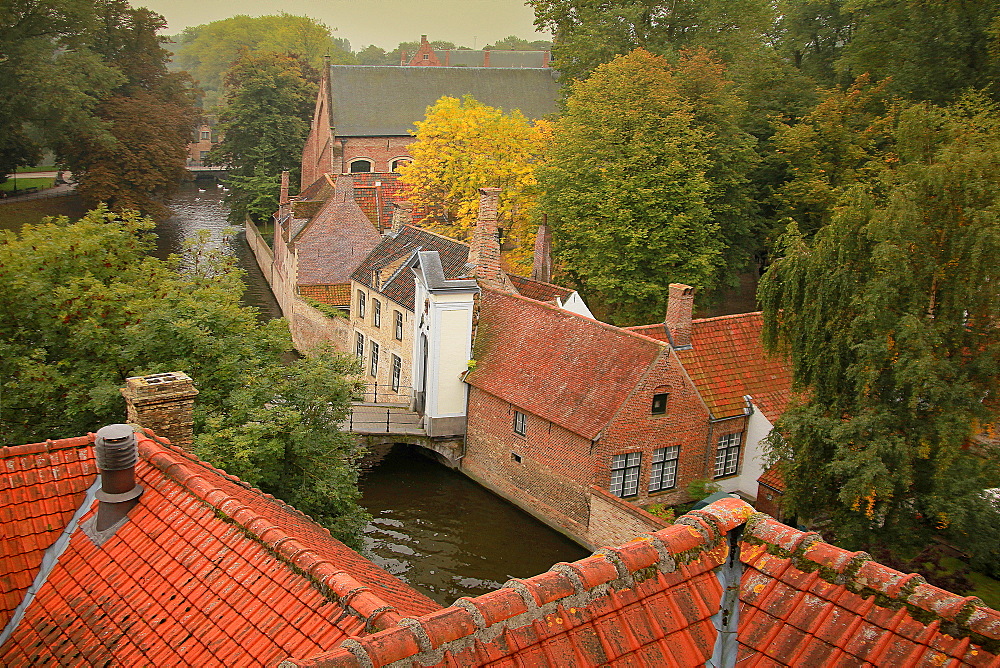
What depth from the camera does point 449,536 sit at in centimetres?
2312

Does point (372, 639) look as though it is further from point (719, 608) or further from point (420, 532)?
point (420, 532)

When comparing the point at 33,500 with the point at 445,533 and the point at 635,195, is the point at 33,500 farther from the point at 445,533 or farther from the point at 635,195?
the point at 635,195

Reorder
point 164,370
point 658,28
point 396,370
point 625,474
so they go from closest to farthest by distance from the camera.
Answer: point 164,370
point 625,474
point 396,370
point 658,28

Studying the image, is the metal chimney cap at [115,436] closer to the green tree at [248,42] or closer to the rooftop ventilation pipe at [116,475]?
the rooftop ventilation pipe at [116,475]

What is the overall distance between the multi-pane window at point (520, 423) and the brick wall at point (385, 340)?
4.97 meters

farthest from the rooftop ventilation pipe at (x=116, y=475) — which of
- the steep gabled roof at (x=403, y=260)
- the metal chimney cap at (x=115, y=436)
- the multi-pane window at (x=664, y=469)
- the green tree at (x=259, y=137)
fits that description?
the green tree at (x=259, y=137)

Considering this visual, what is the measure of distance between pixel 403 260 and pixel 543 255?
6.72 metres

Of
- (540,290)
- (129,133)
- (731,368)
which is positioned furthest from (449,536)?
(129,133)

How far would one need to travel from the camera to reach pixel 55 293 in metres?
17.1

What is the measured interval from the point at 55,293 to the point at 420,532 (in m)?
11.2

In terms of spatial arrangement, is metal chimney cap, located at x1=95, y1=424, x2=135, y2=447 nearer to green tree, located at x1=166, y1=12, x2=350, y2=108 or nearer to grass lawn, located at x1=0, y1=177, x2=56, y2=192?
grass lawn, located at x1=0, y1=177, x2=56, y2=192

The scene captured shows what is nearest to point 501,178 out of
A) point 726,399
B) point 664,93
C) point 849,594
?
point 664,93

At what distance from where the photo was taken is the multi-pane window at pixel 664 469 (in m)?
22.4

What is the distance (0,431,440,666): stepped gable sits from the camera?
21.4 ft
